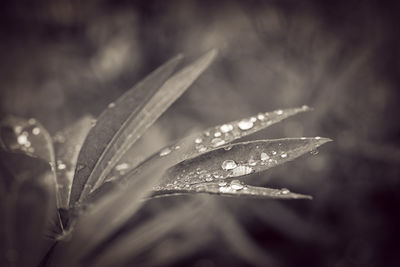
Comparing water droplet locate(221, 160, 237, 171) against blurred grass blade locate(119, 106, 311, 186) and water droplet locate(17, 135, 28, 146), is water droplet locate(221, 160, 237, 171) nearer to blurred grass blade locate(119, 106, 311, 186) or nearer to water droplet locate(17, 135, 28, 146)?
blurred grass blade locate(119, 106, 311, 186)

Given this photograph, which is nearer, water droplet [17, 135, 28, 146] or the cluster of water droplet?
the cluster of water droplet

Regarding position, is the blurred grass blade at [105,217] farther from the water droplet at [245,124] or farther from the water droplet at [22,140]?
the water droplet at [22,140]

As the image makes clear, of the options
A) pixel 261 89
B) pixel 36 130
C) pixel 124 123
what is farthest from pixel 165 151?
pixel 261 89

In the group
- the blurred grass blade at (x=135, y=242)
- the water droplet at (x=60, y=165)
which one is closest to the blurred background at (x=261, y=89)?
the blurred grass blade at (x=135, y=242)

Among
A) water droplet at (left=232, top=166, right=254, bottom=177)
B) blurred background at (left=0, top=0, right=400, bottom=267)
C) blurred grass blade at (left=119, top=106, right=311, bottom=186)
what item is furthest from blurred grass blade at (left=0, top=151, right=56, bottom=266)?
blurred background at (left=0, top=0, right=400, bottom=267)

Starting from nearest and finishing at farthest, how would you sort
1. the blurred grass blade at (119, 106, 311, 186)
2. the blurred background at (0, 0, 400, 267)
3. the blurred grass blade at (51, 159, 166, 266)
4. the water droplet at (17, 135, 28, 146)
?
the blurred grass blade at (51, 159, 166, 266) < the blurred grass blade at (119, 106, 311, 186) < the water droplet at (17, 135, 28, 146) < the blurred background at (0, 0, 400, 267)

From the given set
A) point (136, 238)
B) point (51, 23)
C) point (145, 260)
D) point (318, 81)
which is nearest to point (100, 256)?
point (136, 238)
